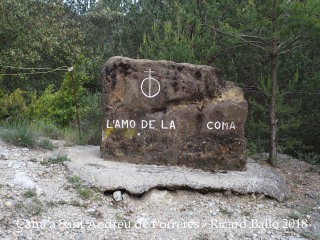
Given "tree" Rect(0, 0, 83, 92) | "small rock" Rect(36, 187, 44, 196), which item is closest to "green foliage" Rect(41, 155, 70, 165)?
"small rock" Rect(36, 187, 44, 196)

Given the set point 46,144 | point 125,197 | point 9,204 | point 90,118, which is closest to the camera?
point 9,204

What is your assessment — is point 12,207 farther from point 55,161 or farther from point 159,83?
point 159,83

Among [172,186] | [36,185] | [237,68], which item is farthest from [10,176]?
[237,68]

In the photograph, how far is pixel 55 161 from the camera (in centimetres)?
695

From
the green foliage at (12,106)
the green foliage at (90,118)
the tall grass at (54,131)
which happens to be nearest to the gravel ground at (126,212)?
the tall grass at (54,131)

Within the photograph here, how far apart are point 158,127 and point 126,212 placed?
1.91m

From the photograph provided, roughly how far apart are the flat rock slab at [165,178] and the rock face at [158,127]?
196 millimetres

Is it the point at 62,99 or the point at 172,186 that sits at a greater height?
the point at 62,99

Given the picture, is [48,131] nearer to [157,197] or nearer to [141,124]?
[141,124]

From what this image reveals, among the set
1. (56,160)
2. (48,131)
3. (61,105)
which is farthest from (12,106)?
(56,160)

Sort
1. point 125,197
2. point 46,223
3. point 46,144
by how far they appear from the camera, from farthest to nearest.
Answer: point 46,144 → point 125,197 → point 46,223

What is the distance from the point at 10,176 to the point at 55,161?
914 mm

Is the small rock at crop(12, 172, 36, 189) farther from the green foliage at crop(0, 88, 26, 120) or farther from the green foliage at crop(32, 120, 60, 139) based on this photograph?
the green foliage at crop(0, 88, 26, 120)

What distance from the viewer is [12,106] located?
1203 centimetres
